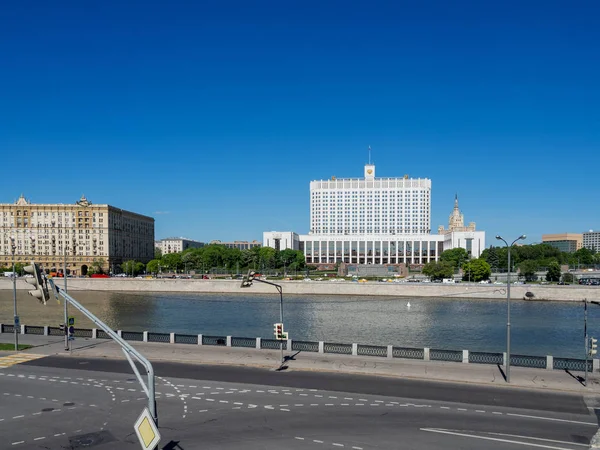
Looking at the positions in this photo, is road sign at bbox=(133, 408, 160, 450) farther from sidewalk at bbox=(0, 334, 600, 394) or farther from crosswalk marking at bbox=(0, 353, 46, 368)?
crosswalk marking at bbox=(0, 353, 46, 368)

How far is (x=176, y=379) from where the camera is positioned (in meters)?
25.9

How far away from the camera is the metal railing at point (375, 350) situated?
29334 millimetres

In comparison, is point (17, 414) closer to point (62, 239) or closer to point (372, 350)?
point (372, 350)

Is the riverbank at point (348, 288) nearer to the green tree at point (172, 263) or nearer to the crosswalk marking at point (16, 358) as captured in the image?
the green tree at point (172, 263)

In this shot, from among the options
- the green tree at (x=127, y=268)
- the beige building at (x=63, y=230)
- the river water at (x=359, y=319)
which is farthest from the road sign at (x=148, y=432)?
the beige building at (x=63, y=230)

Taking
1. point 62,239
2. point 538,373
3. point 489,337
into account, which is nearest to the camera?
point 538,373

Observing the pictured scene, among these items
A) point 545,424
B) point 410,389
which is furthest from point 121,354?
point 545,424

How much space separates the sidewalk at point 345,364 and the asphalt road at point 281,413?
1.36 m

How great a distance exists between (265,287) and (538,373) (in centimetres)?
7956

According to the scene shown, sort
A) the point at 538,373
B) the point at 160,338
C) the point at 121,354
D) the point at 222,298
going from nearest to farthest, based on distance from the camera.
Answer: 1. the point at 538,373
2. the point at 121,354
3. the point at 160,338
4. the point at 222,298

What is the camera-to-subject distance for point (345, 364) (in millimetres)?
29562

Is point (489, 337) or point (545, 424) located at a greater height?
point (545, 424)

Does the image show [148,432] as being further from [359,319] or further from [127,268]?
[127,268]

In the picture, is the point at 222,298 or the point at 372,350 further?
the point at 222,298
